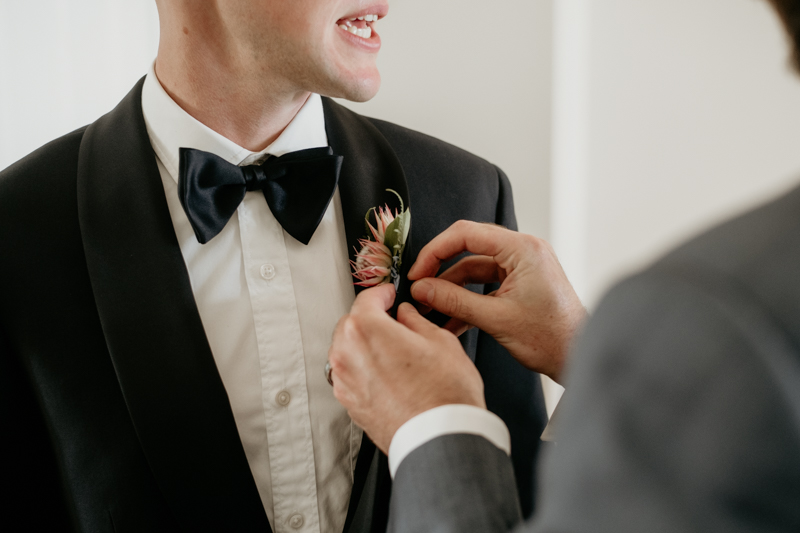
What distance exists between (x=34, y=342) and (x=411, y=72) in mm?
954

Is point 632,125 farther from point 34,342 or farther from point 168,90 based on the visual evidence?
point 34,342

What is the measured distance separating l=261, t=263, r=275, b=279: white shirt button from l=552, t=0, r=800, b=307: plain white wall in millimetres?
783

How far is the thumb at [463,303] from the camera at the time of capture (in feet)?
A: 2.92

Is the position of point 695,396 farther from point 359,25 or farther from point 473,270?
point 359,25

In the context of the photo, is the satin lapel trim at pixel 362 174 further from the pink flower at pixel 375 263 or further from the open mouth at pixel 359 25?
the open mouth at pixel 359 25

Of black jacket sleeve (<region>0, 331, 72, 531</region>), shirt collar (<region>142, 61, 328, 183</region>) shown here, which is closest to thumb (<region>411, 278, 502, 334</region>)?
shirt collar (<region>142, 61, 328, 183</region>)

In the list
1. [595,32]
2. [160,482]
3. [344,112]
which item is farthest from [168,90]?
[595,32]

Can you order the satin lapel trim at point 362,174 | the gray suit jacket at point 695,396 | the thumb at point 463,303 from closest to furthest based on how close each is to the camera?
1. the gray suit jacket at point 695,396
2. the thumb at point 463,303
3. the satin lapel trim at point 362,174

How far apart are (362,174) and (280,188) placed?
6.9 inches

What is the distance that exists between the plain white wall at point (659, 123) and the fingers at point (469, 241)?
1.61ft

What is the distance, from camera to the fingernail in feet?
2.97

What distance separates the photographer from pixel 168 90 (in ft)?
3.26

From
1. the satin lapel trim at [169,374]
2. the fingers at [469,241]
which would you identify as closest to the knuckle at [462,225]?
the fingers at [469,241]

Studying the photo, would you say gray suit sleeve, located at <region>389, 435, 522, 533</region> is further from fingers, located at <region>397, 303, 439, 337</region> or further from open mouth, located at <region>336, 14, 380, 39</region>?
open mouth, located at <region>336, 14, 380, 39</region>
